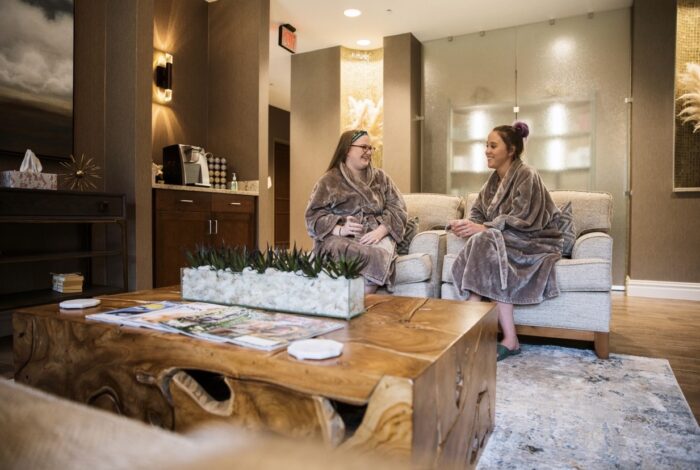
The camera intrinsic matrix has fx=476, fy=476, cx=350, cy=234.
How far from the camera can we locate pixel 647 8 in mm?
4480

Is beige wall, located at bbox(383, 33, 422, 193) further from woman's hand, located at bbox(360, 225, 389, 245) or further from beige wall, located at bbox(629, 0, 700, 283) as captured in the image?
woman's hand, located at bbox(360, 225, 389, 245)

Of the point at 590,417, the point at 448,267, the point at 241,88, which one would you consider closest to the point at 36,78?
the point at 241,88

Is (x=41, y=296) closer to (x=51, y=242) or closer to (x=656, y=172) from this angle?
(x=51, y=242)

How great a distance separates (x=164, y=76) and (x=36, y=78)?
4.07 ft

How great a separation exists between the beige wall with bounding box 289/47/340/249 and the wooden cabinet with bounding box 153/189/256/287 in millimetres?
1723

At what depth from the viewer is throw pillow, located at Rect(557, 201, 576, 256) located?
9.21ft

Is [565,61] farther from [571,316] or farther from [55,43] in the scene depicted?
[55,43]

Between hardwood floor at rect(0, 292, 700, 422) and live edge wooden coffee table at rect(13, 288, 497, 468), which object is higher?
live edge wooden coffee table at rect(13, 288, 497, 468)

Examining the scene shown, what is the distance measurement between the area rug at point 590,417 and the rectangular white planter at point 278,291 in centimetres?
61

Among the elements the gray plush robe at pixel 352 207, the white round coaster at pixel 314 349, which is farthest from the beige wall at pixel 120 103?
the white round coaster at pixel 314 349

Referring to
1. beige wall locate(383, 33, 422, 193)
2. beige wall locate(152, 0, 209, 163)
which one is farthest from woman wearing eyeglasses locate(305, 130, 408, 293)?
beige wall locate(383, 33, 422, 193)

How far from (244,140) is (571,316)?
3201mm

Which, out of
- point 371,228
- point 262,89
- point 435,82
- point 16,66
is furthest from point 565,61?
point 16,66

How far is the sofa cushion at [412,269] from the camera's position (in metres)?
2.76
